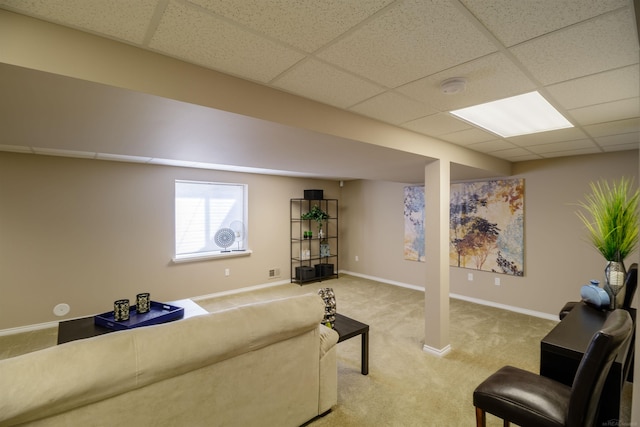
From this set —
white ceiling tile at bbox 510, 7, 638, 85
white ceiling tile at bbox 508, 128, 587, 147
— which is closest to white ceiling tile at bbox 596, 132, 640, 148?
white ceiling tile at bbox 508, 128, 587, 147

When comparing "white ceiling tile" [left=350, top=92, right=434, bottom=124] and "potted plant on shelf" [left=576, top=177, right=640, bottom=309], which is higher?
"white ceiling tile" [left=350, top=92, right=434, bottom=124]

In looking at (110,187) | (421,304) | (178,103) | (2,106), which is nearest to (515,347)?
(421,304)

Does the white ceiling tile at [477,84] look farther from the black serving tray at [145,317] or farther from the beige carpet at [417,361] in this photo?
the black serving tray at [145,317]

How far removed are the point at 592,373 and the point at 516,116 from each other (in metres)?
1.89

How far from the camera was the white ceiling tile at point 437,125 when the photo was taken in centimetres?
221

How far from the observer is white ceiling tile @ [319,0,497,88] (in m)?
1.06

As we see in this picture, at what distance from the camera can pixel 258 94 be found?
1635mm

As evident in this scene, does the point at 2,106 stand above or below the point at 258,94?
below

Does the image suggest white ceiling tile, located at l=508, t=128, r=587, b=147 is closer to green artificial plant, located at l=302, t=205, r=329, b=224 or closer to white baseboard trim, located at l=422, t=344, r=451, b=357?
white baseboard trim, located at l=422, t=344, r=451, b=357

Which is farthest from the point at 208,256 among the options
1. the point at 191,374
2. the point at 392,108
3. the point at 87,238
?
the point at 392,108

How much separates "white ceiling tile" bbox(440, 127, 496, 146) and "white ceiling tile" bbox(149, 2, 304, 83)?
1.85m

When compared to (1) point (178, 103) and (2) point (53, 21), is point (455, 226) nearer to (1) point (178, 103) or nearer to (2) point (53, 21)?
(1) point (178, 103)

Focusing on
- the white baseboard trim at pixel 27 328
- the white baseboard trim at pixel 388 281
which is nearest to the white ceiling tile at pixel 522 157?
the white baseboard trim at pixel 388 281

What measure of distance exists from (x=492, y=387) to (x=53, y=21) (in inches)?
101
